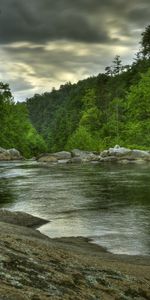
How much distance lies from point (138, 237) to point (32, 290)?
10829mm

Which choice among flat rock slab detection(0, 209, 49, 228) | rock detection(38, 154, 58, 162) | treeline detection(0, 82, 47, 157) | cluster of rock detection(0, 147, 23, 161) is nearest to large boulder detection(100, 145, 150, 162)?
rock detection(38, 154, 58, 162)

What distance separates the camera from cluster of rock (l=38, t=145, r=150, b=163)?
197ft

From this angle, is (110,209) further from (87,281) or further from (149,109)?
(149,109)

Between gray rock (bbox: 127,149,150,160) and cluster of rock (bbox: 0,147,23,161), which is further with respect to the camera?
cluster of rock (bbox: 0,147,23,161)

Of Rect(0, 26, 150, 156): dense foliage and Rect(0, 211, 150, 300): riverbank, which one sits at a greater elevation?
Rect(0, 26, 150, 156): dense foliage

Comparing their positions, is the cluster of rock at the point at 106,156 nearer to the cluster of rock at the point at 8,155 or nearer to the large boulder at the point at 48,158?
the large boulder at the point at 48,158

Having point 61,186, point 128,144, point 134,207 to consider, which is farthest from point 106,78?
point 134,207

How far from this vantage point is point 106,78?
5340 inches

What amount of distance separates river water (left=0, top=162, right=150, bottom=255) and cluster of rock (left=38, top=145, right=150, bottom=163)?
76.6 feet

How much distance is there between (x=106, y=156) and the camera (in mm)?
64938

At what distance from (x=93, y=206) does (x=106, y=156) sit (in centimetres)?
4256

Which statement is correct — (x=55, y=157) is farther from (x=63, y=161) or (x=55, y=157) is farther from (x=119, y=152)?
(x=119, y=152)

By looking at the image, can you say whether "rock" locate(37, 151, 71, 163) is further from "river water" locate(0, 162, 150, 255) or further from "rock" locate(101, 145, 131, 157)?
"river water" locate(0, 162, 150, 255)

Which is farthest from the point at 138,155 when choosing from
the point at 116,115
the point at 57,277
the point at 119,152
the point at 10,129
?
the point at 57,277
